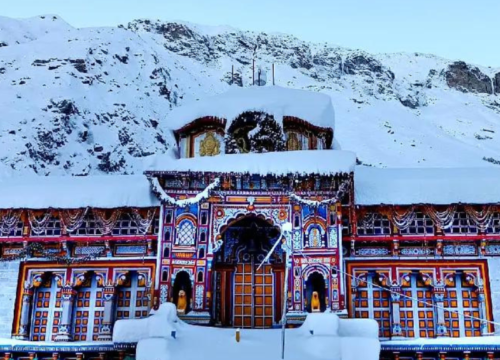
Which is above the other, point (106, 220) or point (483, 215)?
point (483, 215)

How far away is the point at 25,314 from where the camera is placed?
57.3 ft

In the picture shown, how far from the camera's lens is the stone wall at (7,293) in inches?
685

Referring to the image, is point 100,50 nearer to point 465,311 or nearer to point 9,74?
point 9,74

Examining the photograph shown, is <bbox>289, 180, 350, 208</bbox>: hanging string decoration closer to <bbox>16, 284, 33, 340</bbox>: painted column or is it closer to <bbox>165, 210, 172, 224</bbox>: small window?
<bbox>165, 210, 172, 224</bbox>: small window

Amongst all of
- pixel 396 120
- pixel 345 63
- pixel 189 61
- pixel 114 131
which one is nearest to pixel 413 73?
pixel 345 63

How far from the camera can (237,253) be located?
689 inches

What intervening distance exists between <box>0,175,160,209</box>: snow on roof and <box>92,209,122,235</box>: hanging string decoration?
0.34 metres

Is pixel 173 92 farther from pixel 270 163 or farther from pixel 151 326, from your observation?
pixel 151 326

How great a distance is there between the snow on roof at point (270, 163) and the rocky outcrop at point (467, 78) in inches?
3232

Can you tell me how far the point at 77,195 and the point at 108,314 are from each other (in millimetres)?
3777

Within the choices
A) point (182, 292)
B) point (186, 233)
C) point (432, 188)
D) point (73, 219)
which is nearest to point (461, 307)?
point (432, 188)

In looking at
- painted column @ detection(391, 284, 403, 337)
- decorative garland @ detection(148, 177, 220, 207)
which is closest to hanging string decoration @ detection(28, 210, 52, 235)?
decorative garland @ detection(148, 177, 220, 207)

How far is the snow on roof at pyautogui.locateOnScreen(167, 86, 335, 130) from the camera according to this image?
1828 cm

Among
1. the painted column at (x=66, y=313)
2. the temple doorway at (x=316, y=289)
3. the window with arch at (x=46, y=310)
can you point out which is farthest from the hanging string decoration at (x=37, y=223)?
the temple doorway at (x=316, y=289)
